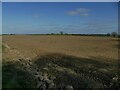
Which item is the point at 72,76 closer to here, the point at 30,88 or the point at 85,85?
the point at 85,85

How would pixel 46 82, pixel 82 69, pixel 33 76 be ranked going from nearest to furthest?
pixel 46 82 → pixel 33 76 → pixel 82 69

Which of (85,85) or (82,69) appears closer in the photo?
(85,85)

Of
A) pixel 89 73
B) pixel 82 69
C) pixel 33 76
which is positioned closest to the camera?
pixel 33 76

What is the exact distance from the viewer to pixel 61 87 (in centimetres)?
716

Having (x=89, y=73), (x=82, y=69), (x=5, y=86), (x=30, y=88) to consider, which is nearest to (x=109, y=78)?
(x=89, y=73)

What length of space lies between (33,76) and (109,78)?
2.31 m

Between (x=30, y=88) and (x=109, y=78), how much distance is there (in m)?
2.84

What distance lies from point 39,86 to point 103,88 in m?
1.70

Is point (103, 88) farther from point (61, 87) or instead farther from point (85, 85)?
point (61, 87)

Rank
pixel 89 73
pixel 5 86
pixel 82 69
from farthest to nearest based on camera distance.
→ pixel 82 69, pixel 89 73, pixel 5 86

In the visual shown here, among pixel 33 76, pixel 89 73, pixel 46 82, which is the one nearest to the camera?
pixel 46 82

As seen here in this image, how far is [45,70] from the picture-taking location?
986 centimetres

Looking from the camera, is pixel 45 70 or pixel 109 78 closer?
pixel 109 78

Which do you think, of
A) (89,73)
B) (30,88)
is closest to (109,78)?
(89,73)
